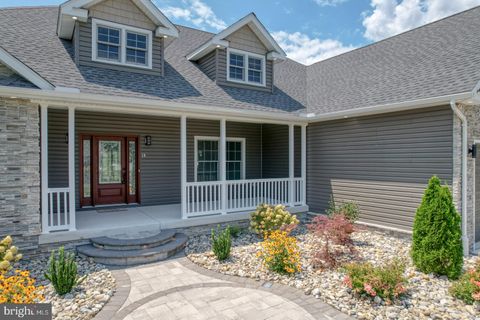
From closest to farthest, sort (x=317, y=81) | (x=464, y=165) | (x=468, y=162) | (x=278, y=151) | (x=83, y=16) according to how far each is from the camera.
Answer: (x=464, y=165), (x=468, y=162), (x=83, y=16), (x=278, y=151), (x=317, y=81)

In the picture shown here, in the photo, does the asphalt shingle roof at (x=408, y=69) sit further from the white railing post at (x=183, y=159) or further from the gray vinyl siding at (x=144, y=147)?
the gray vinyl siding at (x=144, y=147)

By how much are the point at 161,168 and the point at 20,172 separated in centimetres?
412

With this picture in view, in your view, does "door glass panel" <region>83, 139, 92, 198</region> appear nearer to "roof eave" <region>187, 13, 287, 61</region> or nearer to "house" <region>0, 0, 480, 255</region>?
"house" <region>0, 0, 480, 255</region>

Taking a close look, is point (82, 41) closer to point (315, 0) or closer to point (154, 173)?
point (154, 173)

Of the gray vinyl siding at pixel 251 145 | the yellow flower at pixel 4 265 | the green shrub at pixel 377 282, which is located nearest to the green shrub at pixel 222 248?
the green shrub at pixel 377 282

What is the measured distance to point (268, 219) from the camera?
7258 millimetres

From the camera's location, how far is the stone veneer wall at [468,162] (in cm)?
621

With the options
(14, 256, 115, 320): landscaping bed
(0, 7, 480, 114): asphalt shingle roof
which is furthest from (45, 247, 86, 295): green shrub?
(0, 7, 480, 114): asphalt shingle roof

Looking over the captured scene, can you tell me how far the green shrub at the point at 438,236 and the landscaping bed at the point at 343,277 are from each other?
0.21 m

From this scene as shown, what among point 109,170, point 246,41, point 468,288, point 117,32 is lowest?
point 468,288

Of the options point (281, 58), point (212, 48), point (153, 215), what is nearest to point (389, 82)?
point (281, 58)

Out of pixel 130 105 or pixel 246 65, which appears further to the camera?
pixel 246 65

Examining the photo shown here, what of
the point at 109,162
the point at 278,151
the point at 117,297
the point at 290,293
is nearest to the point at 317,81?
the point at 278,151

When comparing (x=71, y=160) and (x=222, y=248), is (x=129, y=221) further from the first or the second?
(x=222, y=248)
